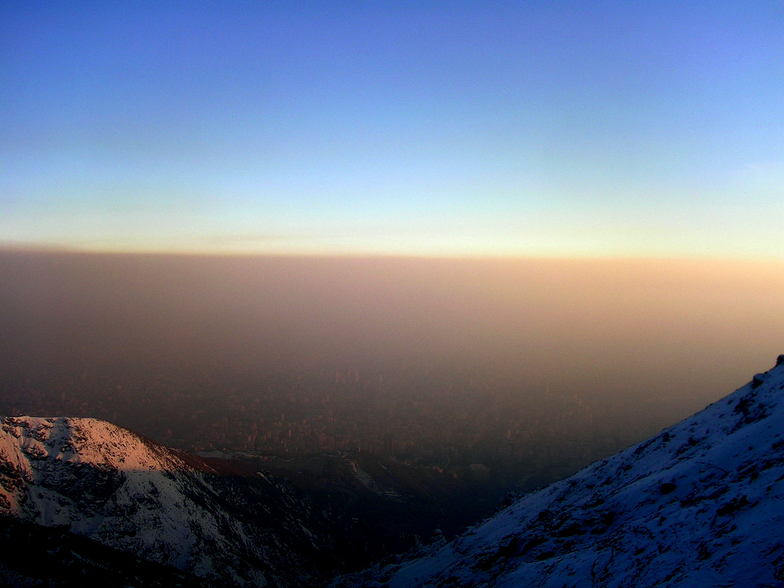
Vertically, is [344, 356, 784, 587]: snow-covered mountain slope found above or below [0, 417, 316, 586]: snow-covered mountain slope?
above

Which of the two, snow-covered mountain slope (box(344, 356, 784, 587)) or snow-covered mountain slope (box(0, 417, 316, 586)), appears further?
snow-covered mountain slope (box(0, 417, 316, 586))

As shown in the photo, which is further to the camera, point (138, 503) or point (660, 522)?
point (138, 503)

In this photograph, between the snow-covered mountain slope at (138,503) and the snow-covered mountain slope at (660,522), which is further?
the snow-covered mountain slope at (138,503)

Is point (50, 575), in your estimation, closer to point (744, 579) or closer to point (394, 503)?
point (744, 579)

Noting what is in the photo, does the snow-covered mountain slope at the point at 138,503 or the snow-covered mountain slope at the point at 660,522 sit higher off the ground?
the snow-covered mountain slope at the point at 660,522

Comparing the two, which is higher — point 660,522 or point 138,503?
point 660,522
